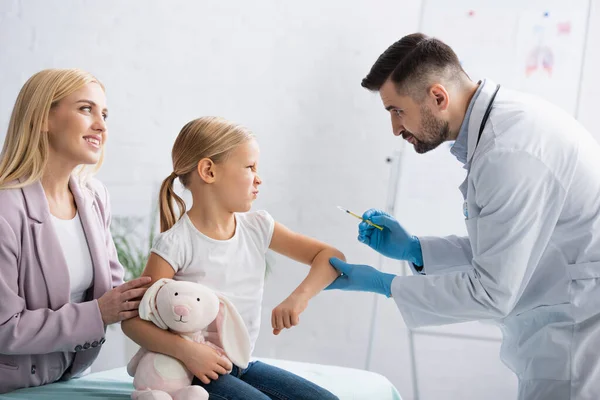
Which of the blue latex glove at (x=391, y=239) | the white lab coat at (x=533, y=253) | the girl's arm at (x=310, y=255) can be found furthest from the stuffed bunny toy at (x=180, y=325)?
the blue latex glove at (x=391, y=239)

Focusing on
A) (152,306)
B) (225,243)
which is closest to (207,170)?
(225,243)

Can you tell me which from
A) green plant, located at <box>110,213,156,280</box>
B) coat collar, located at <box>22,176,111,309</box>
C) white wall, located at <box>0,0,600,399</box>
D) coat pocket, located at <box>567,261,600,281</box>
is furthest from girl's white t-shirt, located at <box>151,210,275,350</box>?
white wall, located at <box>0,0,600,399</box>

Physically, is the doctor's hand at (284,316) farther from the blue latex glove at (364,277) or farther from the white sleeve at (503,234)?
the white sleeve at (503,234)

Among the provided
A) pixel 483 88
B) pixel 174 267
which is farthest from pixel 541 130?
pixel 174 267

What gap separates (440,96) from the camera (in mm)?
1934

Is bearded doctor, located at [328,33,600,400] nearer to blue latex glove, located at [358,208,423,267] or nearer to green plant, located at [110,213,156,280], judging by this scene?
blue latex glove, located at [358,208,423,267]

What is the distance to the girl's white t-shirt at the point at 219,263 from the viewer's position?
5.69 feet

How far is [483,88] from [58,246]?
3.85 ft

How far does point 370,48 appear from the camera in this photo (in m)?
3.54

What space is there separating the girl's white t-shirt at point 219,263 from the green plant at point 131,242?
102cm

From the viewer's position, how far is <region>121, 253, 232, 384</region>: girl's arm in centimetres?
160

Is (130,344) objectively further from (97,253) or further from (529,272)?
(529,272)

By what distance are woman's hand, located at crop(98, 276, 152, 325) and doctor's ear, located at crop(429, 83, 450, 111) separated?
889 mm

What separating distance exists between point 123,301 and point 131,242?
1.24m
